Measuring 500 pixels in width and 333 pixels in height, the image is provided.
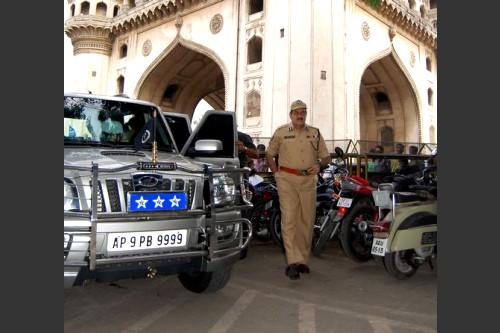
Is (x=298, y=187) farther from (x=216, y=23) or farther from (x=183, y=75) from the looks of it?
(x=183, y=75)

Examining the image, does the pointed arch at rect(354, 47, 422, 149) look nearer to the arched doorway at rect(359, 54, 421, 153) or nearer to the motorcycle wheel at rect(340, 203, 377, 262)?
the arched doorway at rect(359, 54, 421, 153)

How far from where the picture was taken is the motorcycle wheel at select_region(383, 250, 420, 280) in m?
3.90

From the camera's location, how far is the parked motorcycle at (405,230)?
3811 millimetres

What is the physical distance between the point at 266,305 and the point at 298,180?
1.37 m

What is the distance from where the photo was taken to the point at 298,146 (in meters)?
4.16

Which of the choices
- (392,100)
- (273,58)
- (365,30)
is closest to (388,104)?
(392,100)

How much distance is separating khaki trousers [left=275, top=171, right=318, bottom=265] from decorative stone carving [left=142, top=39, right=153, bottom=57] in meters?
20.5

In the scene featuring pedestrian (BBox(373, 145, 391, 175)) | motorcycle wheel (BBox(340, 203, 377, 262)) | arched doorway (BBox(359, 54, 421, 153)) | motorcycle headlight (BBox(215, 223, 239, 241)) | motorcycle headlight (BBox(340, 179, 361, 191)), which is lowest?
motorcycle wheel (BBox(340, 203, 377, 262))

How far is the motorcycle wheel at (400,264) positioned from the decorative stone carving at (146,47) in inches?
836

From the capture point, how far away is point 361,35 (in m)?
18.0

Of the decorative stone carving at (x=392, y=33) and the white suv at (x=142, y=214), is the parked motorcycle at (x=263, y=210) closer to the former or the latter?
the white suv at (x=142, y=214)

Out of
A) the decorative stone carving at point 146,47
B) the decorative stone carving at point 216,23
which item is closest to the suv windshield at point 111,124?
the decorative stone carving at point 216,23

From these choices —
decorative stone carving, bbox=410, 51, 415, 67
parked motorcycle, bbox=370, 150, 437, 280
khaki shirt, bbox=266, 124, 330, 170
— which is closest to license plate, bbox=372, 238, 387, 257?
parked motorcycle, bbox=370, 150, 437, 280

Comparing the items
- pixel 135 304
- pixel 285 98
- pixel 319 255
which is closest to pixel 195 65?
pixel 285 98
